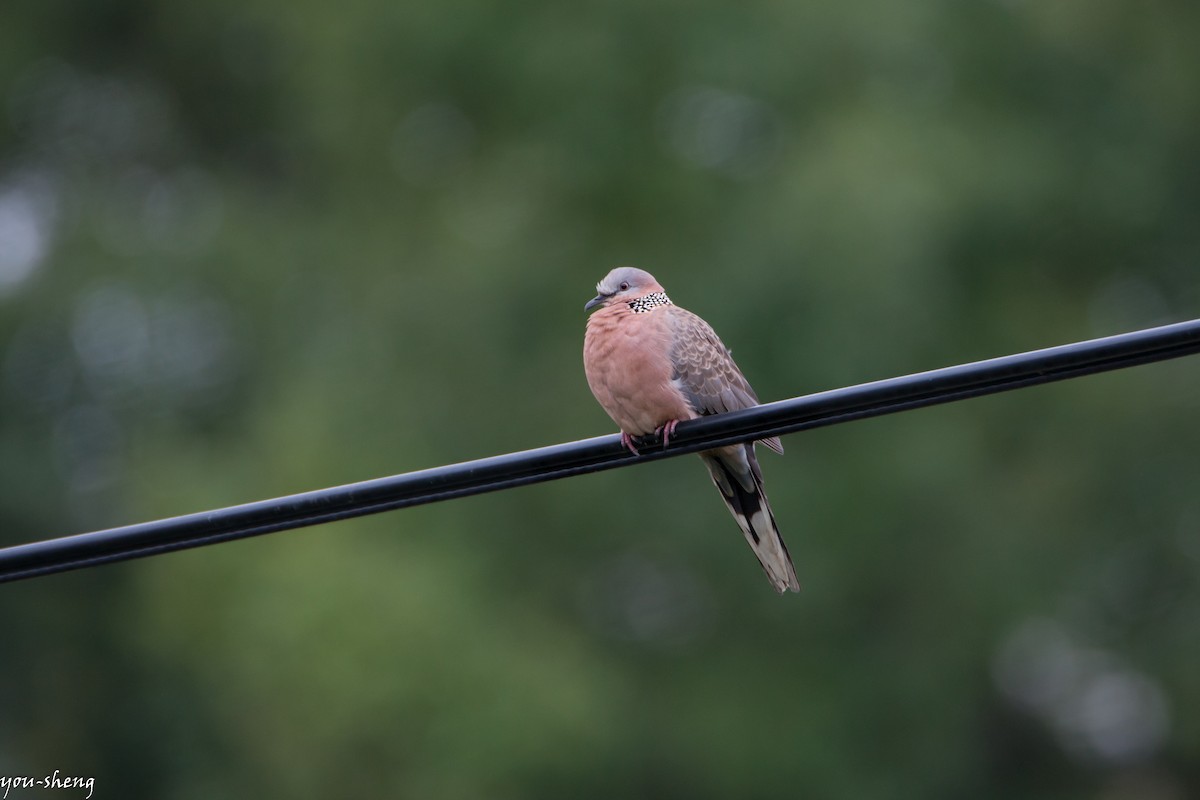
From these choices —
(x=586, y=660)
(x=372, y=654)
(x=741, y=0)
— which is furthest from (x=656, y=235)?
(x=372, y=654)

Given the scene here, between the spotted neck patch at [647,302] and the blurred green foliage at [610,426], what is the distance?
646cm

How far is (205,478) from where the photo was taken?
47.1ft

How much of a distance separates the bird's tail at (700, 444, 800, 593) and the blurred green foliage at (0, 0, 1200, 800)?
6.80 m

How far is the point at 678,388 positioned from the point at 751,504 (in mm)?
556

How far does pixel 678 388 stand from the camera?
5.72 m

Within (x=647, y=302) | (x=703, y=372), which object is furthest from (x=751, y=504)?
(x=647, y=302)

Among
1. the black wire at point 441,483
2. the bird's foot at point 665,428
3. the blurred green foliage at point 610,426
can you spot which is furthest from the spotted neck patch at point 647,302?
the blurred green foliage at point 610,426

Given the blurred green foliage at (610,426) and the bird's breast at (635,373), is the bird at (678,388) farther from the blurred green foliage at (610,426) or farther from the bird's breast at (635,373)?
the blurred green foliage at (610,426)

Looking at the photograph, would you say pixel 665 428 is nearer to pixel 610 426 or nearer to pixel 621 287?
pixel 621 287

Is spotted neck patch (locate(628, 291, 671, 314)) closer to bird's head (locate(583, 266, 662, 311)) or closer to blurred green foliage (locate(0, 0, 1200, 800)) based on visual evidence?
bird's head (locate(583, 266, 662, 311))

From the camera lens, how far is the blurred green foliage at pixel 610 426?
43.3 feet

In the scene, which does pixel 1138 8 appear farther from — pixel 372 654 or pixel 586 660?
pixel 372 654

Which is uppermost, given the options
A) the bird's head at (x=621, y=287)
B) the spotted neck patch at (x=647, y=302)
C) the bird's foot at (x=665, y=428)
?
the bird's head at (x=621, y=287)

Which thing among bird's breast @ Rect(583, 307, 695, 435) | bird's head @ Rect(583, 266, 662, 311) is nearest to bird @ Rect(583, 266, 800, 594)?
bird's breast @ Rect(583, 307, 695, 435)
